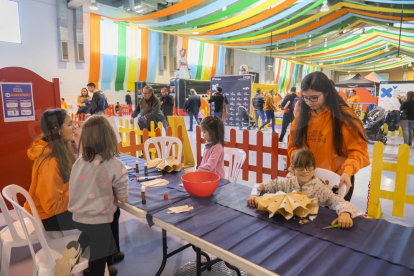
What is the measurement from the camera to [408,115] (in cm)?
530

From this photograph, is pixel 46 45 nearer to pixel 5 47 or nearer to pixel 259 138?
pixel 5 47

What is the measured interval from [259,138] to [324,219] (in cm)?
186

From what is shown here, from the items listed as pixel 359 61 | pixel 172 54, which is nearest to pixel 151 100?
pixel 359 61

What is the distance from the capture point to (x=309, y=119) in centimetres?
147

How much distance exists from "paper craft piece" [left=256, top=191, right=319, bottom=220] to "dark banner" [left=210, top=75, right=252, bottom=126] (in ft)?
25.5

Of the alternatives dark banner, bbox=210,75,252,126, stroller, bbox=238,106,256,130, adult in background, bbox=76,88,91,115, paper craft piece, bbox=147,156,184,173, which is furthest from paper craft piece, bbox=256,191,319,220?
dark banner, bbox=210,75,252,126

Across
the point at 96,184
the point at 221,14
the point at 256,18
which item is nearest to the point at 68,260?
the point at 96,184

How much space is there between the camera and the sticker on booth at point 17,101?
98.7 inches

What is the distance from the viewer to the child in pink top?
1.85 m

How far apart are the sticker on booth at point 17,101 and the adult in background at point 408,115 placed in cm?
640

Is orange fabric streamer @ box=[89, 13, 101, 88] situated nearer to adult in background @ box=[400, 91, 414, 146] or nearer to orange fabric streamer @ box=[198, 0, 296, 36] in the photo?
orange fabric streamer @ box=[198, 0, 296, 36]

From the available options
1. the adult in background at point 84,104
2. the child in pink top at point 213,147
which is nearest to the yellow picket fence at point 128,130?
the adult in background at point 84,104

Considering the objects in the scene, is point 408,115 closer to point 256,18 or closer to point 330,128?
point 256,18

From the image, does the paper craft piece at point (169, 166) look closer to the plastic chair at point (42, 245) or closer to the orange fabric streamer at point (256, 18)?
the plastic chair at point (42, 245)
